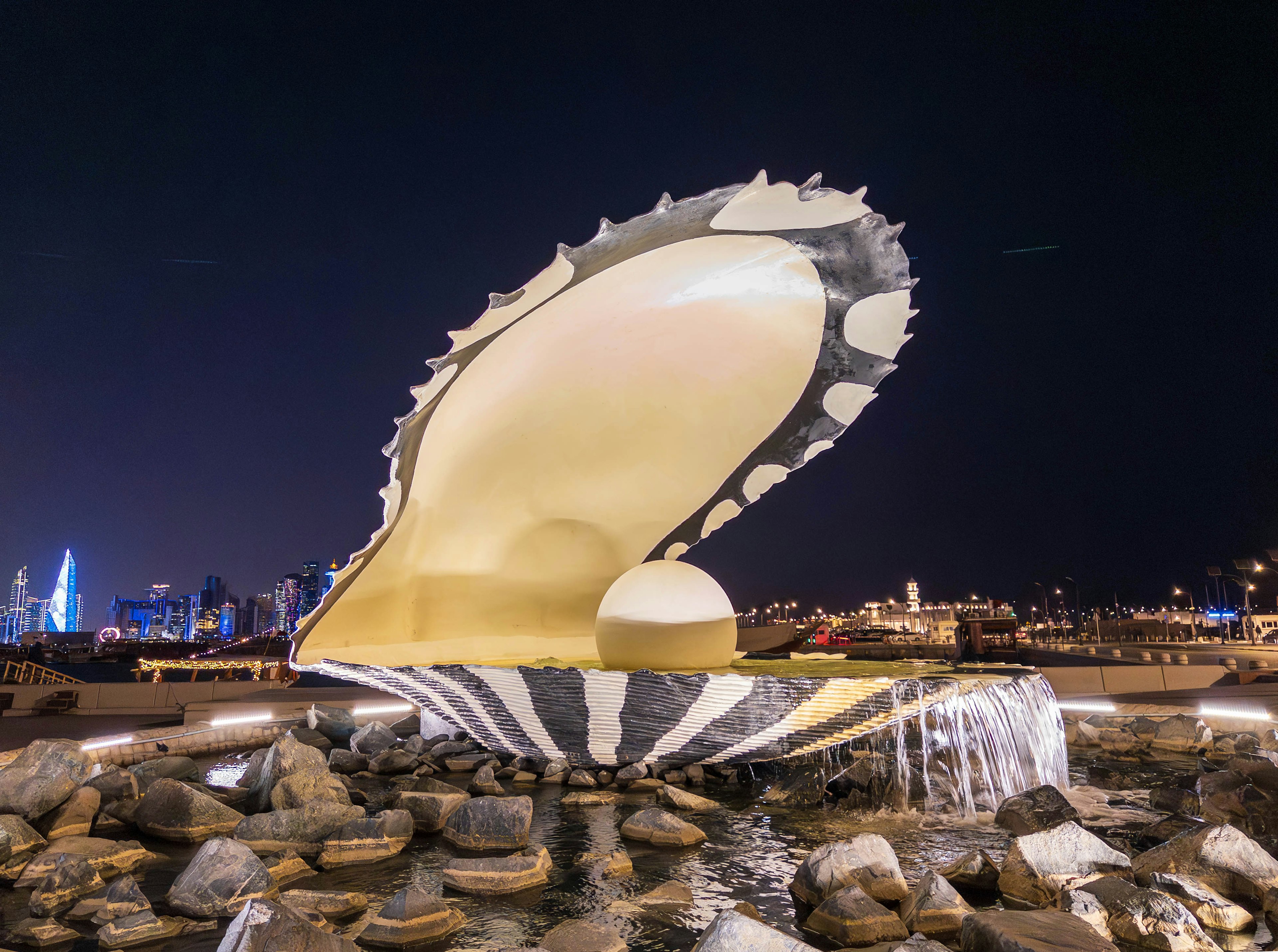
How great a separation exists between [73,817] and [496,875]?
9.95 feet

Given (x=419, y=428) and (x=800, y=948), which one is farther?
(x=419, y=428)

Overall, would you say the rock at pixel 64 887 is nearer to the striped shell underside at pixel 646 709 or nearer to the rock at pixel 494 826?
the rock at pixel 494 826

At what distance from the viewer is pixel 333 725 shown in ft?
26.8

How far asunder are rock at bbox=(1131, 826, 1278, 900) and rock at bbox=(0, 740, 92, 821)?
607 cm

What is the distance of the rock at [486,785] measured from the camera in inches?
218

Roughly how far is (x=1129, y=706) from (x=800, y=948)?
7.98m

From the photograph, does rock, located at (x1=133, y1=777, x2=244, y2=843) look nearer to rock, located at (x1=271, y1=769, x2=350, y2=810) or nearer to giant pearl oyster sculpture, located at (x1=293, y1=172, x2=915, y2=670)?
rock, located at (x1=271, y1=769, x2=350, y2=810)

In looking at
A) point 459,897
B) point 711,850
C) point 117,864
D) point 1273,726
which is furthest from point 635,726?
point 1273,726

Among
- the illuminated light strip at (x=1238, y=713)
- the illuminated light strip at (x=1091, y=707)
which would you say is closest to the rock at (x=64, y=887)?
the illuminated light strip at (x=1091, y=707)

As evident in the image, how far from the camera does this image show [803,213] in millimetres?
6469

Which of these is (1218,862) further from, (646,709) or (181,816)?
(181,816)

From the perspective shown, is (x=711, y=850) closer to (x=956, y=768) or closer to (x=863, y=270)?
(x=956, y=768)

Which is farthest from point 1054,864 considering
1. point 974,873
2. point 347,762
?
point 347,762

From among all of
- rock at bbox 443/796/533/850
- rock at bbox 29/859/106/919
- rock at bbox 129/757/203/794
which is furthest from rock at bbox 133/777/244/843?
rock at bbox 443/796/533/850
